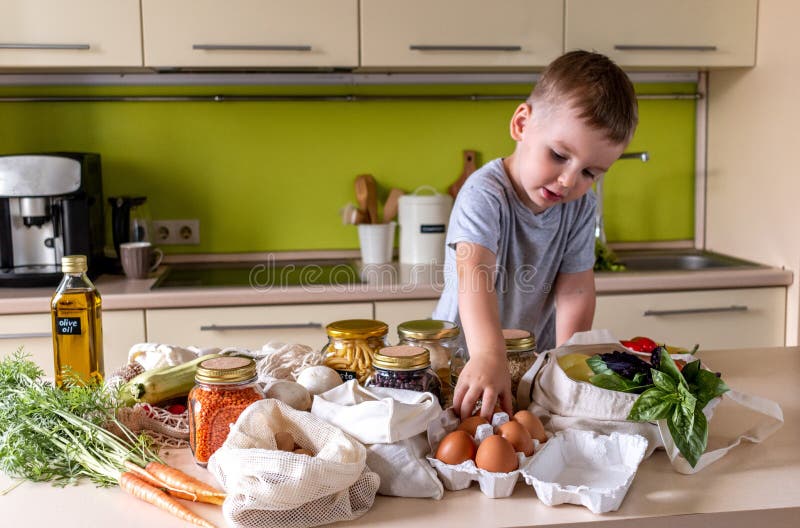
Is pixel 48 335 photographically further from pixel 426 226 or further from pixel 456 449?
pixel 456 449

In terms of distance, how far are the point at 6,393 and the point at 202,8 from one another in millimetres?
1567

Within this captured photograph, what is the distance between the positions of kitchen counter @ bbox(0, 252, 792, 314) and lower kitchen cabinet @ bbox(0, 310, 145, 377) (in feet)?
0.08

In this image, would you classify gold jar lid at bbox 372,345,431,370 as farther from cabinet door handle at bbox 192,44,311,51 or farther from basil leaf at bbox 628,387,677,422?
cabinet door handle at bbox 192,44,311,51

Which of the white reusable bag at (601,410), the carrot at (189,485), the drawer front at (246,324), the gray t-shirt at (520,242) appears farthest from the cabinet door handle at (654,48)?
the carrot at (189,485)

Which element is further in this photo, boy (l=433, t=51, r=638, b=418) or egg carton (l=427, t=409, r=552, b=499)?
boy (l=433, t=51, r=638, b=418)

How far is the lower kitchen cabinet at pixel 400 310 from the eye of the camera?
2.33 meters

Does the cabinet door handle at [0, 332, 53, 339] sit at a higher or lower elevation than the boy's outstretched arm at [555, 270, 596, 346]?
lower

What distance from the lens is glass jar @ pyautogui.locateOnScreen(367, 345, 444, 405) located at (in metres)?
1.03

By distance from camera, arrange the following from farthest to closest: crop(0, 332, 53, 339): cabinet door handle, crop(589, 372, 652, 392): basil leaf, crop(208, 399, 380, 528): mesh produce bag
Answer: crop(0, 332, 53, 339): cabinet door handle < crop(589, 372, 652, 392): basil leaf < crop(208, 399, 380, 528): mesh produce bag

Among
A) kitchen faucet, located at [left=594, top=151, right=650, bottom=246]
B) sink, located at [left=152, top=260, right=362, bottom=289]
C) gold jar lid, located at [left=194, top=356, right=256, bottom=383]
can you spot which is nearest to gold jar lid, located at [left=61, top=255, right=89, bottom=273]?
gold jar lid, located at [left=194, top=356, right=256, bottom=383]

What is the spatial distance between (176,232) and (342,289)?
77 cm

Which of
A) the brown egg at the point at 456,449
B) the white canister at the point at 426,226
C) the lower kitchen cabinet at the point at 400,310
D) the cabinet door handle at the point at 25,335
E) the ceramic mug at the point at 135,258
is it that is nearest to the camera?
the brown egg at the point at 456,449

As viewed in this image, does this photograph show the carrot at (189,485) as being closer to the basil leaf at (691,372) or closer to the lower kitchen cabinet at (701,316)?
the basil leaf at (691,372)

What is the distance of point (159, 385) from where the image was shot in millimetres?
1118
